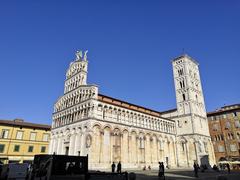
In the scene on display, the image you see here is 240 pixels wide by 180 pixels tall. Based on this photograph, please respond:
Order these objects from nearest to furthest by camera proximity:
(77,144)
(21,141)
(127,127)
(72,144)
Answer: (77,144) → (72,144) → (127,127) → (21,141)

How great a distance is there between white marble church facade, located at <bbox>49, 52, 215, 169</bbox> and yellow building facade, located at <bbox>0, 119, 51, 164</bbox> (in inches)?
190

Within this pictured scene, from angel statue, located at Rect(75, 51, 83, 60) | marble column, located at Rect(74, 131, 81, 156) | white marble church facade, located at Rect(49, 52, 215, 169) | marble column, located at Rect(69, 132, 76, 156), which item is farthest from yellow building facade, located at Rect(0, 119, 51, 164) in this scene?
angel statue, located at Rect(75, 51, 83, 60)

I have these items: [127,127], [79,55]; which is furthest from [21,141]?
[127,127]

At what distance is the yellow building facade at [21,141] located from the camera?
37812 millimetres

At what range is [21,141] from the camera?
132 ft

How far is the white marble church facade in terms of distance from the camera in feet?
102

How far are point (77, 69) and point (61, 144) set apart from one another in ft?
49.7

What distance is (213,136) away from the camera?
50.5 m

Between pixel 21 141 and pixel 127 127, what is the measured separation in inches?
911

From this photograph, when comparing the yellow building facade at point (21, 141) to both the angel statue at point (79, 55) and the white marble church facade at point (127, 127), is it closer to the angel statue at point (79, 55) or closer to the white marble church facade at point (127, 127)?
the white marble church facade at point (127, 127)

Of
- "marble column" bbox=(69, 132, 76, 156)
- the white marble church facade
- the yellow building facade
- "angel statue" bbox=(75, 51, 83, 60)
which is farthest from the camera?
"angel statue" bbox=(75, 51, 83, 60)

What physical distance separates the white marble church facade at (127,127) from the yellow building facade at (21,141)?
4832mm

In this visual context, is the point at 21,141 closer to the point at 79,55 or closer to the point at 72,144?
the point at 72,144

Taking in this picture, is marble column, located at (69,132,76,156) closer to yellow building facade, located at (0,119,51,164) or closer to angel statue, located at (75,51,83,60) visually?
yellow building facade, located at (0,119,51,164)
